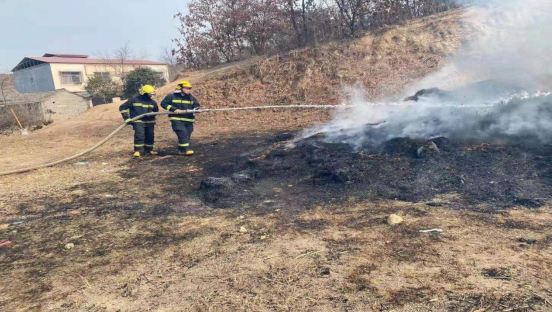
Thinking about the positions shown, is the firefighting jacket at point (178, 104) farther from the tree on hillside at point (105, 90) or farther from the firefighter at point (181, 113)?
the tree on hillside at point (105, 90)

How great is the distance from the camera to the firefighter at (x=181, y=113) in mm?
8359

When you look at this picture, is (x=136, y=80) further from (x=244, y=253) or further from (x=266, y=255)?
(x=266, y=255)

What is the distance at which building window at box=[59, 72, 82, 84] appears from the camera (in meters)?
39.6

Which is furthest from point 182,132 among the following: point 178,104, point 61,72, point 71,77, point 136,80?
point 71,77

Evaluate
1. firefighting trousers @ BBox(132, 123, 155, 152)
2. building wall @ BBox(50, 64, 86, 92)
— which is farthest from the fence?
building wall @ BBox(50, 64, 86, 92)

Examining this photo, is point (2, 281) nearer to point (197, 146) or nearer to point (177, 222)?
point (177, 222)

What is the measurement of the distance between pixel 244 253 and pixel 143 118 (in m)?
6.09

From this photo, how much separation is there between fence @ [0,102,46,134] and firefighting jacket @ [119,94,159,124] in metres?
11.6

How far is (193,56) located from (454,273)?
72.5 feet

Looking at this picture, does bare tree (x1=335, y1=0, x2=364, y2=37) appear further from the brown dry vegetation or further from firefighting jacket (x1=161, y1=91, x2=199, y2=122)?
the brown dry vegetation

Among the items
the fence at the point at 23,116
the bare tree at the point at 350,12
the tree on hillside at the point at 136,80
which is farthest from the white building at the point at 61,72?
the bare tree at the point at 350,12

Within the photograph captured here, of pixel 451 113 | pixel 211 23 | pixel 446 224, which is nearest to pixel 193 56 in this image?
pixel 211 23

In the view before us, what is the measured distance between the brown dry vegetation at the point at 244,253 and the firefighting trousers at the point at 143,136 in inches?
62.7

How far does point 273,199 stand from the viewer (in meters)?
5.19
